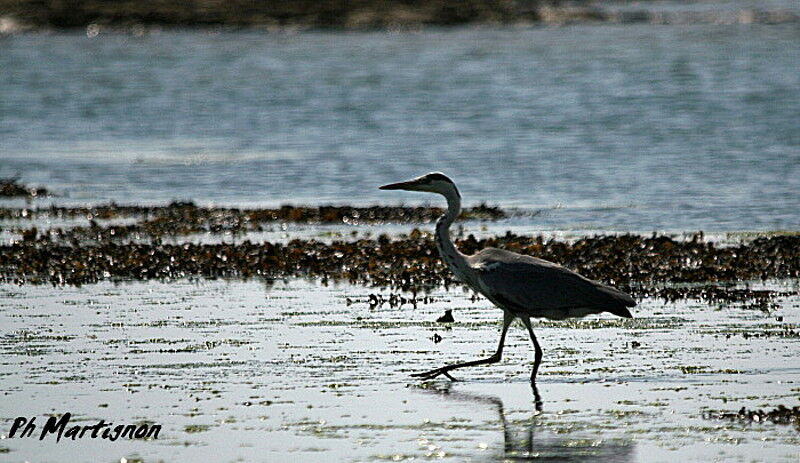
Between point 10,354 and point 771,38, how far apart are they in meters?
54.8

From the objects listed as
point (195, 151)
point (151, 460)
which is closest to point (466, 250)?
point (151, 460)

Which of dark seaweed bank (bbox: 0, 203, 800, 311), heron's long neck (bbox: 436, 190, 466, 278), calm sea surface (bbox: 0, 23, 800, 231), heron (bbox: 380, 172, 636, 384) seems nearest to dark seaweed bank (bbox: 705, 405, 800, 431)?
heron (bbox: 380, 172, 636, 384)

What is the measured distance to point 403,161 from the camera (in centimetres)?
2944

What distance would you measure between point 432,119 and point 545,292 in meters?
28.1

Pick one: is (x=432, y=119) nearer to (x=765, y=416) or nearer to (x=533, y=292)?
(x=533, y=292)

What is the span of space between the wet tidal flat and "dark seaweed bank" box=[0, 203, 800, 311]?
1.83 ft

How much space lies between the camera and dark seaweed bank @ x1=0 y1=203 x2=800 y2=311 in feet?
48.9

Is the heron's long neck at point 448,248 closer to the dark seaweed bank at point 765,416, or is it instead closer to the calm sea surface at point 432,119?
the dark seaweed bank at point 765,416

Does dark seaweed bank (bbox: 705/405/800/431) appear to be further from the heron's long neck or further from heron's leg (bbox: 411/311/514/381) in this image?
the heron's long neck

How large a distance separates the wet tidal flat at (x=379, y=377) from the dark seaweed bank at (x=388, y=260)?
1.83 ft

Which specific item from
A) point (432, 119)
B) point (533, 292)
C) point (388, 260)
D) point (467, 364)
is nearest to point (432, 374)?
point (467, 364)

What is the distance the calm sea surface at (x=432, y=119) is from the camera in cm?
2403

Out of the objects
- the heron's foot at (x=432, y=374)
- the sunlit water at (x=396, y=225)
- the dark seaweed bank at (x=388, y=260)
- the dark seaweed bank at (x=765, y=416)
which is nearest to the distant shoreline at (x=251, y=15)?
the sunlit water at (x=396, y=225)

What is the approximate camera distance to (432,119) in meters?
39.1
